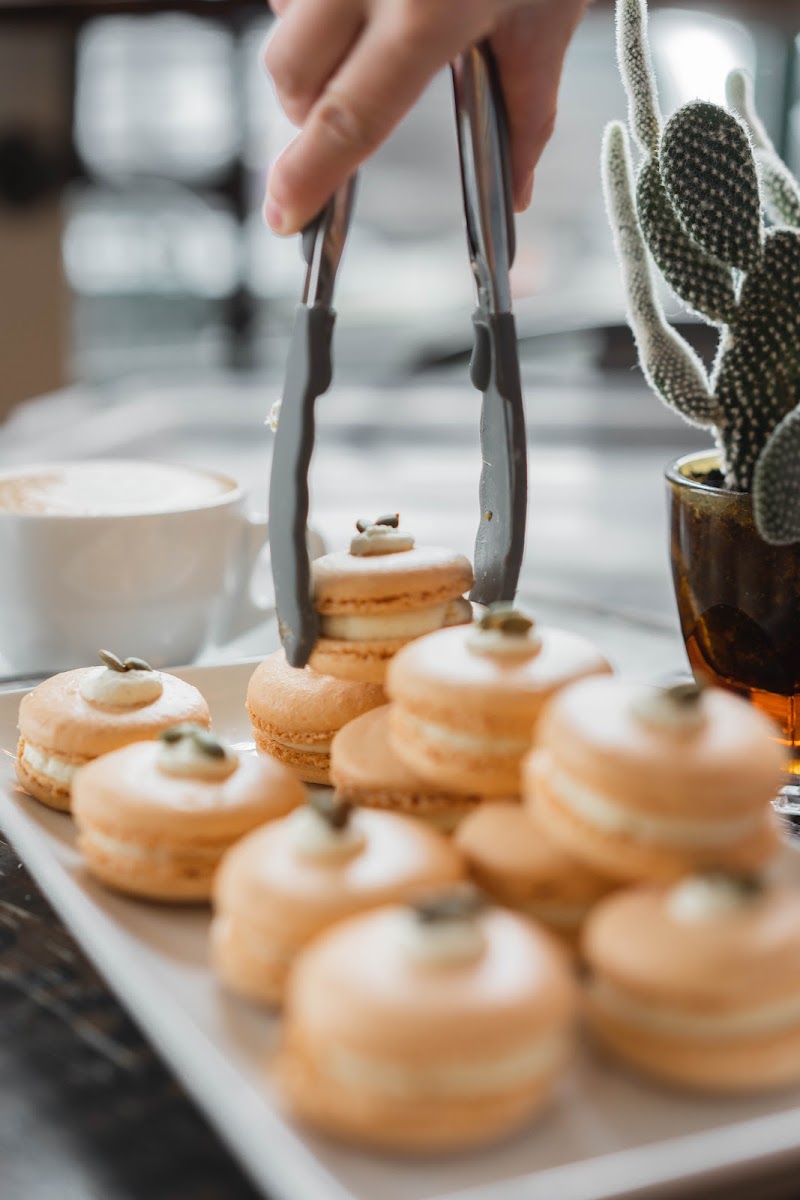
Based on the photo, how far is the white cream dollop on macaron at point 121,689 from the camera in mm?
721

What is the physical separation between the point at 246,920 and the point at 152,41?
3979mm

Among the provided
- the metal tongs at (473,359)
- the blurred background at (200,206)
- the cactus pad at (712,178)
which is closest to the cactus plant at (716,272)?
the cactus pad at (712,178)

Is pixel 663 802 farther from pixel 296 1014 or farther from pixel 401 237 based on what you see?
pixel 401 237

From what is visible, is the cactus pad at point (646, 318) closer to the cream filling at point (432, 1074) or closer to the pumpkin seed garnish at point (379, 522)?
the pumpkin seed garnish at point (379, 522)

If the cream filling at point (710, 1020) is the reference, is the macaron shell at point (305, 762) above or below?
below

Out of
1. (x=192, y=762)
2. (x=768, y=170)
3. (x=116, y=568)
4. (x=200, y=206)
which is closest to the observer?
(x=192, y=762)

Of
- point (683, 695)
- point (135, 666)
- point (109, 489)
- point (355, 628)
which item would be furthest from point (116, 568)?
point (683, 695)

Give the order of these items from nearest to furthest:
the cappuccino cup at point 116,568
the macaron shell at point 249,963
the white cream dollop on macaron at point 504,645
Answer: the macaron shell at point 249,963, the white cream dollop on macaron at point 504,645, the cappuccino cup at point 116,568

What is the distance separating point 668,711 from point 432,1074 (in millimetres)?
180

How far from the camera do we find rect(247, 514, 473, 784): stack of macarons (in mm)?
685

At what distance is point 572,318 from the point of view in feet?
9.40

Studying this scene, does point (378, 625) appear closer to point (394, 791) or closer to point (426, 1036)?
point (394, 791)

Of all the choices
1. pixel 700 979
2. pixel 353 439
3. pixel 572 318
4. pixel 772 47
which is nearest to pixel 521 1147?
pixel 700 979

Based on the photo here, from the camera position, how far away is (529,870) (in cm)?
53
